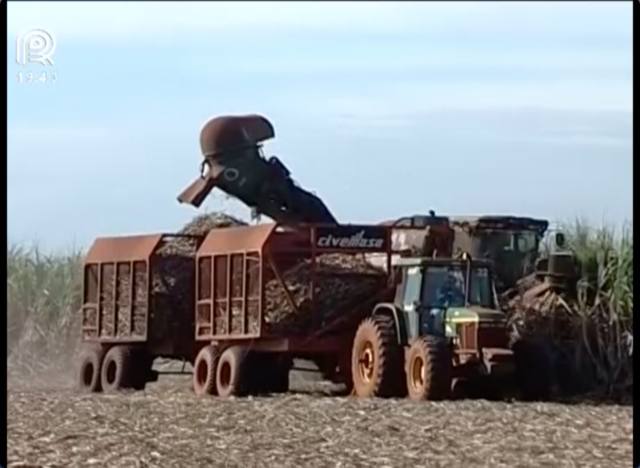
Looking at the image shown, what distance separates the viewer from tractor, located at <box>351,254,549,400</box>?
21.5 metres

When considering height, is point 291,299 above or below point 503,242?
below

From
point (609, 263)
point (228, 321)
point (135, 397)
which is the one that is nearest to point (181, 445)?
point (135, 397)

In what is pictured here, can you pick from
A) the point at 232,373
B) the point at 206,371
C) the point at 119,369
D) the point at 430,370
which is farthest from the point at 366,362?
the point at 119,369

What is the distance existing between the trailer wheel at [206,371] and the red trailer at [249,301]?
0.06 feet

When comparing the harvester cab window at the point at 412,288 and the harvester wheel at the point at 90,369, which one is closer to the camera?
the harvester cab window at the point at 412,288

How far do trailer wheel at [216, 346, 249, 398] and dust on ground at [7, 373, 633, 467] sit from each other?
4.20 ft

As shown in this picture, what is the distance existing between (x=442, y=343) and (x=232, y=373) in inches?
124

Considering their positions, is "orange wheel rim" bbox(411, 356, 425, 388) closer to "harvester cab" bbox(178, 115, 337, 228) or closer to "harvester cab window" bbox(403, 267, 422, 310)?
"harvester cab window" bbox(403, 267, 422, 310)

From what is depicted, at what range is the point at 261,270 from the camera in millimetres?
23078

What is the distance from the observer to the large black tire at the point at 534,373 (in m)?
21.9

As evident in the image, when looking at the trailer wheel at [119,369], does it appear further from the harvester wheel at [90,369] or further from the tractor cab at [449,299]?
the tractor cab at [449,299]

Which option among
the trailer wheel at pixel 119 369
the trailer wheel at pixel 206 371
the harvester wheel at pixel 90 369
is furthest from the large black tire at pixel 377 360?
the harvester wheel at pixel 90 369

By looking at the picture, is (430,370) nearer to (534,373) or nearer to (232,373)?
(534,373)

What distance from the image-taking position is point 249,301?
77.0 ft
